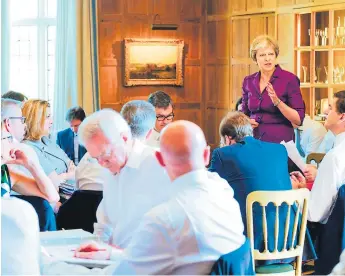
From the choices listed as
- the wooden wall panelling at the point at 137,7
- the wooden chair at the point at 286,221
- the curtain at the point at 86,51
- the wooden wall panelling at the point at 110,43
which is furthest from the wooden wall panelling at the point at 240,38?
the wooden chair at the point at 286,221

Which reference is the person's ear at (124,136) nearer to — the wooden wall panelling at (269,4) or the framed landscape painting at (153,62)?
the wooden wall panelling at (269,4)

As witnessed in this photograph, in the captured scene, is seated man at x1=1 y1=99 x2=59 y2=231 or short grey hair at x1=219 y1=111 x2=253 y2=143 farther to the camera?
short grey hair at x1=219 y1=111 x2=253 y2=143

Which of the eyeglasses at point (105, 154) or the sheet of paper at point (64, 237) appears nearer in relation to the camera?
the sheet of paper at point (64, 237)

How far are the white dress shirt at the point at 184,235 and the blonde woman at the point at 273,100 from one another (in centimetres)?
388

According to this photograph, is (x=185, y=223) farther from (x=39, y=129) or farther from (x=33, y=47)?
(x=33, y=47)

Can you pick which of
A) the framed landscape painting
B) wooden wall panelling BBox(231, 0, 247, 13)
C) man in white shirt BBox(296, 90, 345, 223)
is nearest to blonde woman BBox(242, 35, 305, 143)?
man in white shirt BBox(296, 90, 345, 223)

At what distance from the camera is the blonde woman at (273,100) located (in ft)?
20.7

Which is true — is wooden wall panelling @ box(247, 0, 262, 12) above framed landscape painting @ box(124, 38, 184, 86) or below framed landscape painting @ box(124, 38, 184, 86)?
above

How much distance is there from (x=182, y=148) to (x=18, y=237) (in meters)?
0.61

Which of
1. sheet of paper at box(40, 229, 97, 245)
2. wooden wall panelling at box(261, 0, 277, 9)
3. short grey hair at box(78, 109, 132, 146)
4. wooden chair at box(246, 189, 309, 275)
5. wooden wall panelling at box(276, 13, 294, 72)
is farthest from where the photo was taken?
wooden wall panelling at box(261, 0, 277, 9)

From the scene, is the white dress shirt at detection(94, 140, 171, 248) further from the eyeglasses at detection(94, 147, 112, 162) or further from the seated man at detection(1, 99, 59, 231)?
the seated man at detection(1, 99, 59, 231)

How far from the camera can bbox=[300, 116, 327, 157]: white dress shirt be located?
24.7 feet

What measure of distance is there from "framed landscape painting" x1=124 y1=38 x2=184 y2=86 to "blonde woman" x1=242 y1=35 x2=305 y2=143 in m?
4.36

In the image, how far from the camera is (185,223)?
7.80 feet
